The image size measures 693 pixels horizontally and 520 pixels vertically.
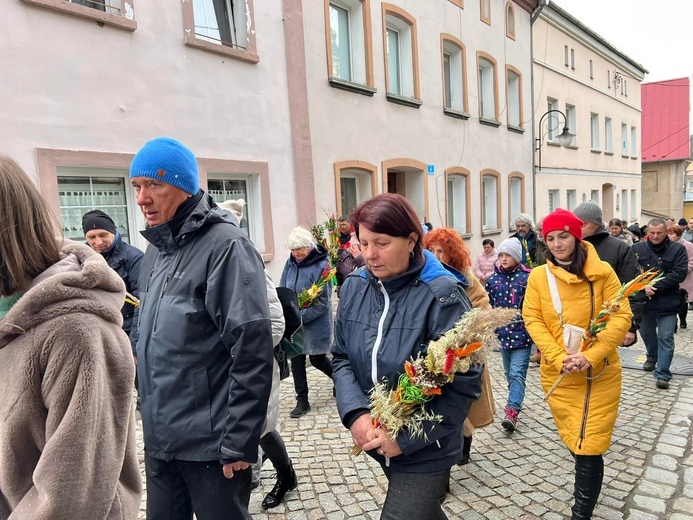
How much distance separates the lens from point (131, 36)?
6160 mm

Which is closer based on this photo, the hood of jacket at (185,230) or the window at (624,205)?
the hood of jacket at (185,230)

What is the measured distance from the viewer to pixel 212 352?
1.96 m

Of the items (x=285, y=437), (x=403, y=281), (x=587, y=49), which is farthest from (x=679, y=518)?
(x=587, y=49)

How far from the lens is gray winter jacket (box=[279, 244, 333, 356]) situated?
191 inches

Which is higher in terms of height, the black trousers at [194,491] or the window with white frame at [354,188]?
the window with white frame at [354,188]

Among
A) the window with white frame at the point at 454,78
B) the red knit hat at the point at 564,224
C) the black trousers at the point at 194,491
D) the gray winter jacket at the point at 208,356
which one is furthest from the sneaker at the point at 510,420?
the window with white frame at the point at 454,78

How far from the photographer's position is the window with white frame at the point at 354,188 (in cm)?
1035

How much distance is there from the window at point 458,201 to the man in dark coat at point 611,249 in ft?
30.0

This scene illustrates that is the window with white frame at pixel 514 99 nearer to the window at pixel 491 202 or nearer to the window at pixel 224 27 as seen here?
the window at pixel 491 202

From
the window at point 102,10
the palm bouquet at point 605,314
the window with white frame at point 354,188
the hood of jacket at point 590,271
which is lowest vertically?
the palm bouquet at point 605,314

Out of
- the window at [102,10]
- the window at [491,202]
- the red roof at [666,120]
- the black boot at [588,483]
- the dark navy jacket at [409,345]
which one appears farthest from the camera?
the red roof at [666,120]

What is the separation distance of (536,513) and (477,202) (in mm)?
11663

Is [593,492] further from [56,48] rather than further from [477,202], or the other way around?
[477,202]

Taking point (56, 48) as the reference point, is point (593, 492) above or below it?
below
